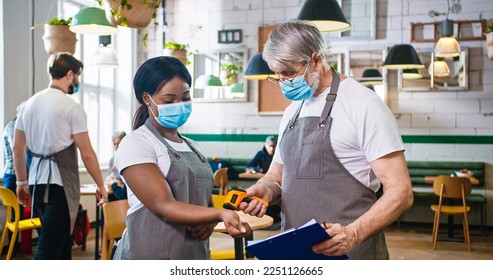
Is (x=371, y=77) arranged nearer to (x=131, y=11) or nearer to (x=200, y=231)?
(x=131, y=11)

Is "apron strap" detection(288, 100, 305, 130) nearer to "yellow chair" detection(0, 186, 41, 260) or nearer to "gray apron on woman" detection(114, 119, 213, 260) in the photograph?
"gray apron on woman" detection(114, 119, 213, 260)

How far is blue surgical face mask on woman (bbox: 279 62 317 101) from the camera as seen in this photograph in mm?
1786

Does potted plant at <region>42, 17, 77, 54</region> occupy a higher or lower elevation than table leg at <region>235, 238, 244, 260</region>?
higher

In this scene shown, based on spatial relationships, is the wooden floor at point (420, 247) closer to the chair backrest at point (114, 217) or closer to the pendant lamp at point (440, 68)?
the pendant lamp at point (440, 68)

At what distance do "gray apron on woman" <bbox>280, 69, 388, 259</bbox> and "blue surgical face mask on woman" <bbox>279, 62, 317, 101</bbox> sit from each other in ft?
0.23

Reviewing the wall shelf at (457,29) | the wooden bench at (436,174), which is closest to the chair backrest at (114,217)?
the wooden bench at (436,174)

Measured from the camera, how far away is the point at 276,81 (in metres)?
A: 1.93

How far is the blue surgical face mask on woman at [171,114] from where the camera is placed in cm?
175

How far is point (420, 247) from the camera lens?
6.09 m

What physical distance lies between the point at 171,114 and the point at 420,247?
495cm

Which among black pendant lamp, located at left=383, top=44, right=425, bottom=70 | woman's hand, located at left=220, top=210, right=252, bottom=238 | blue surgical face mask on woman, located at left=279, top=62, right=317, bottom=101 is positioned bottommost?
woman's hand, located at left=220, top=210, right=252, bottom=238

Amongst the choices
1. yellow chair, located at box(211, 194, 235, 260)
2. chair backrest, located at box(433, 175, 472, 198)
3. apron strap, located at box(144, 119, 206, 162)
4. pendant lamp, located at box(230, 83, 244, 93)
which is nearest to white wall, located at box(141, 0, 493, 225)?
pendant lamp, located at box(230, 83, 244, 93)

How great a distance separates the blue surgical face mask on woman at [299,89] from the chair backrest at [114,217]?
65.7 inches
